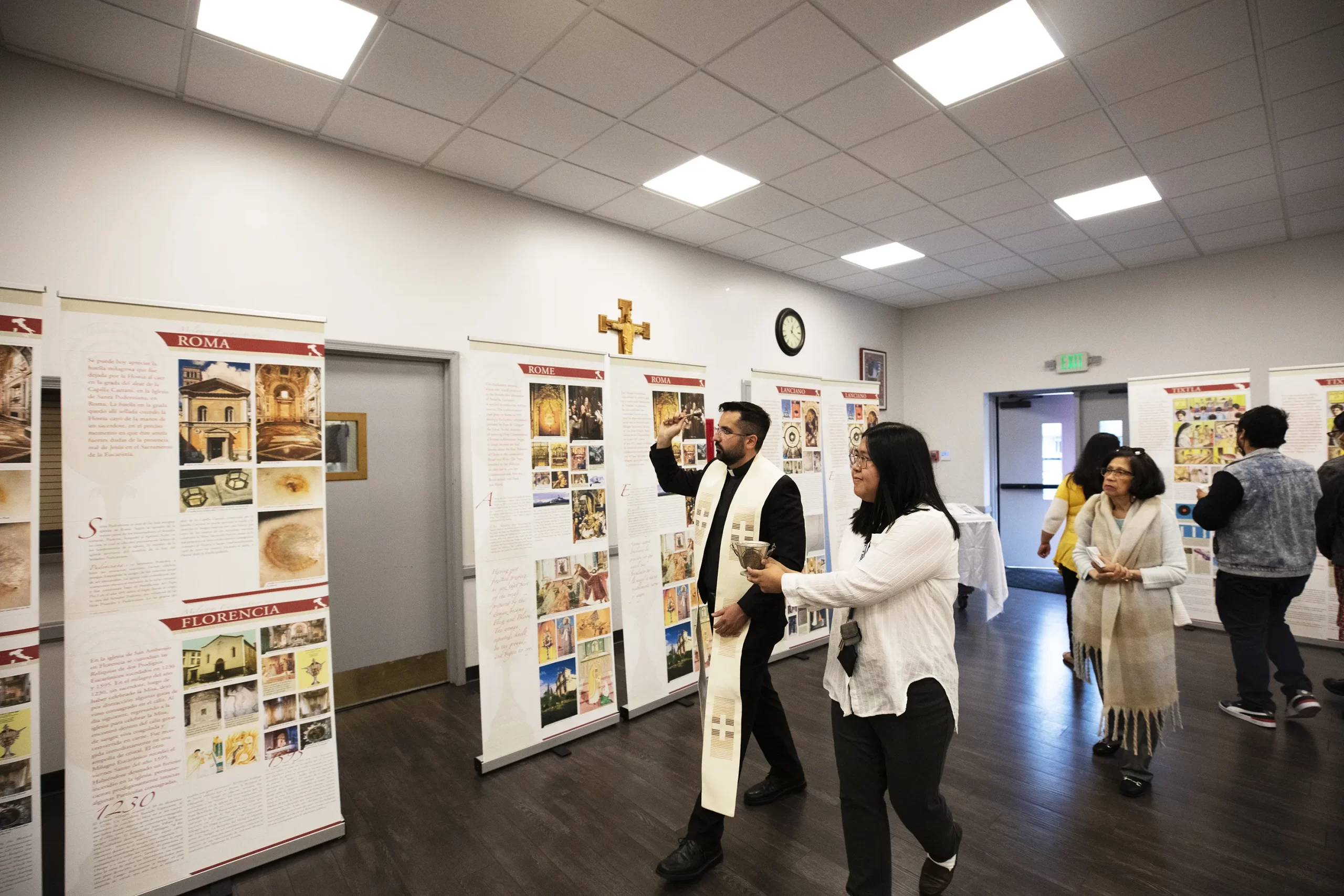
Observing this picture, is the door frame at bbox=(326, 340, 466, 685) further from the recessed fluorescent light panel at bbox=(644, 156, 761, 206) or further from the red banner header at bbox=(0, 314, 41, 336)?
the red banner header at bbox=(0, 314, 41, 336)

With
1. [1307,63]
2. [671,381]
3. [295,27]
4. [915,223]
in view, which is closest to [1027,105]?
[1307,63]

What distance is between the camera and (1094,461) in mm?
3338

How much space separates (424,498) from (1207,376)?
614 centimetres

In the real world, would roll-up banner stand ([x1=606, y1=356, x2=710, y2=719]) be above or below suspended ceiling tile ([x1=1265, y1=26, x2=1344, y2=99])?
below

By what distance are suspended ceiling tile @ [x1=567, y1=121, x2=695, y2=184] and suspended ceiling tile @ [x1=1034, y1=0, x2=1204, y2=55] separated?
191 centimetres

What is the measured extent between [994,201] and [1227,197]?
5.52 feet

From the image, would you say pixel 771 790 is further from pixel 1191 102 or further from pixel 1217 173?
pixel 1217 173

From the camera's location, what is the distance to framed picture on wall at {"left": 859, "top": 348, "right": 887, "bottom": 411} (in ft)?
24.3

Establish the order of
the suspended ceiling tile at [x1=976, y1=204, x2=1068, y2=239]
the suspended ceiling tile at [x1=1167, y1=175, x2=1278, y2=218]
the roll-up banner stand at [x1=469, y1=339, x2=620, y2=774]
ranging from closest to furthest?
the roll-up banner stand at [x1=469, y1=339, x2=620, y2=774]
the suspended ceiling tile at [x1=1167, y1=175, x2=1278, y2=218]
the suspended ceiling tile at [x1=976, y1=204, x2=1068, y2=239]

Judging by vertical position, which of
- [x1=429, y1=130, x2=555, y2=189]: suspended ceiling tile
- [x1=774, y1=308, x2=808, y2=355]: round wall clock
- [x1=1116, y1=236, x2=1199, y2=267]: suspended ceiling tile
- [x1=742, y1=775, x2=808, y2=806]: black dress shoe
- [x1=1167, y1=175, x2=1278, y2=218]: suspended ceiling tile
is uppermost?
[x1=429, y1=130, x2=555, y2=189]: suspended ceiling tile

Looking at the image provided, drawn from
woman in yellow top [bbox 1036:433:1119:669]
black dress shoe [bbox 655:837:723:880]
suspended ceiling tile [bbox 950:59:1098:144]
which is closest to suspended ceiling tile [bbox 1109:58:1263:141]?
suspended ceiling tile [bbox 950:59:1098:144]

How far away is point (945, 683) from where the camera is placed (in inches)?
66.5

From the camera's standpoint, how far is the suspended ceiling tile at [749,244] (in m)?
5.27

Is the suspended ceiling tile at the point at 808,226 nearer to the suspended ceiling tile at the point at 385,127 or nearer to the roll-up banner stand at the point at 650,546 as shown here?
the roll-up banner stand at the point at 650,546
